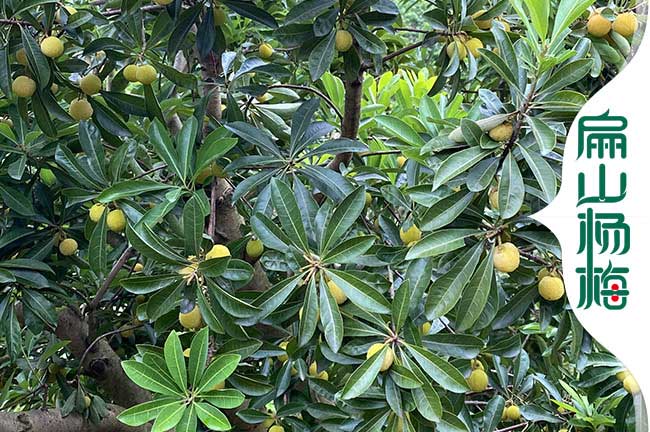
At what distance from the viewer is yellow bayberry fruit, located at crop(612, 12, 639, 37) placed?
3.64 feet

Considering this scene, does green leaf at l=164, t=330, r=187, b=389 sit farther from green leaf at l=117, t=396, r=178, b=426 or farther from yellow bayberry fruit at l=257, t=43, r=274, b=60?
yellow bayberry fruit at l=257, t=43, r=274, b=60

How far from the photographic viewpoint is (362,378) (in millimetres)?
896

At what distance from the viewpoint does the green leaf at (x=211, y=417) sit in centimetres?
87

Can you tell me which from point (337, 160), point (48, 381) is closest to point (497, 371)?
point (337, 160)

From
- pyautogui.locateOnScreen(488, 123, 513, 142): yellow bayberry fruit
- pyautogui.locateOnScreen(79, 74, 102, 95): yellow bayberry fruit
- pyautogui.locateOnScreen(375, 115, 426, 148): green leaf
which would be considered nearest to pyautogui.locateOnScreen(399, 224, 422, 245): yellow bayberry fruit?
pyautogui.locateOnScreen(375, 115, 426, 148): green leaf

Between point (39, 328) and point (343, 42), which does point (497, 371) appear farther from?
point (39, 328)

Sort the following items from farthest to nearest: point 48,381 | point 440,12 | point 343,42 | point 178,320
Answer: point 48,381 → point 440,12 → point 343,42 → point 178,320

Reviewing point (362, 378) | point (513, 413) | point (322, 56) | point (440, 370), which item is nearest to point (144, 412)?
point (362, 378)

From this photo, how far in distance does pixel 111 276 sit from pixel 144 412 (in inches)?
14.2

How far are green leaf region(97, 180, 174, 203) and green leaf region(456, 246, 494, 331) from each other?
411 millimetres

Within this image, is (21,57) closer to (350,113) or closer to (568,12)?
(350,113)

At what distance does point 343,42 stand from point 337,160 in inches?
9.1

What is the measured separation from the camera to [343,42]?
1.17m

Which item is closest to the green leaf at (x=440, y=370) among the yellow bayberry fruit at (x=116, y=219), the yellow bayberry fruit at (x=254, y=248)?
the yellow bayberry fruit at (x=254, y=248)
